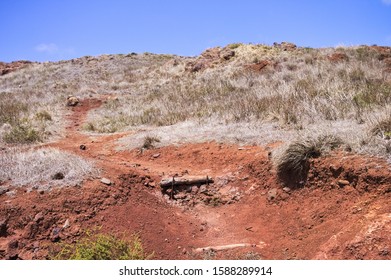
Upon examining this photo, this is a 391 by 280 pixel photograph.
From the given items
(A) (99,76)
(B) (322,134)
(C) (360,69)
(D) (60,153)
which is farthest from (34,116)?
(A) (99,76)

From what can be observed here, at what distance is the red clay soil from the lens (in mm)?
3844

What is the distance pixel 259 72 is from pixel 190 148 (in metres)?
9.65

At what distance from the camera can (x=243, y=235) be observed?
4.60 meters

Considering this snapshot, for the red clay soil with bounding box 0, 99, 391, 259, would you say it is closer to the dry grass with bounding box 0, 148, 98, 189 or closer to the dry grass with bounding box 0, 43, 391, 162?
the dry grass with bounding box 0, 148, 98, 189

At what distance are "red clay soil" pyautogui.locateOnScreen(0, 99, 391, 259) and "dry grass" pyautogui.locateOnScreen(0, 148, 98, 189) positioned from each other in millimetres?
222

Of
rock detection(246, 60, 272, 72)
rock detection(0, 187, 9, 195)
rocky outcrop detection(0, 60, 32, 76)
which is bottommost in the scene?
rock detection(0, 187, 9, 195)

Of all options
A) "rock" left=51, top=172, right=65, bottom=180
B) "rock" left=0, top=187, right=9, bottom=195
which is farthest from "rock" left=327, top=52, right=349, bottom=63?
"rock" left=0, top=187, right=9, bottom=195

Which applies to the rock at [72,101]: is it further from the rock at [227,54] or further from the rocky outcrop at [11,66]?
the rocky outcrop at [11,66]

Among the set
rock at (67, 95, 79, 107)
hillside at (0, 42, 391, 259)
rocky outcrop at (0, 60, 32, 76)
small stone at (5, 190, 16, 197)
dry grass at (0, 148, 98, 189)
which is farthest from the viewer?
rocky outcrop at (0, 60, 32, 76)

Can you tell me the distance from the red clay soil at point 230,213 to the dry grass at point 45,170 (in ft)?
0.73

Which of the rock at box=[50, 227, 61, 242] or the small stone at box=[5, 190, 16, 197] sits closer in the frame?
the rock at box=[50, 227, 61, 242]

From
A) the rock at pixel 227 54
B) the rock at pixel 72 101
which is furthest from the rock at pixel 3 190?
the rock at pixel 227 54

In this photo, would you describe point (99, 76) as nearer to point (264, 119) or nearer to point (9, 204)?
point (264, 119)

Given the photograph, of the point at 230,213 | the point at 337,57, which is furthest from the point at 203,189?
the point at 337,57
